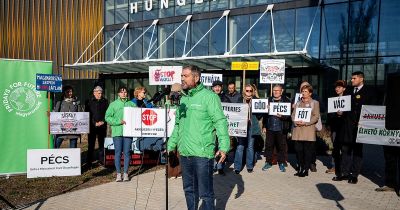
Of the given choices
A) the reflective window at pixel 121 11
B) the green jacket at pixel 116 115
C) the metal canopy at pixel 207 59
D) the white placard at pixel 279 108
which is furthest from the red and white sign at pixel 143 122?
the reflective window at pixel 121 11

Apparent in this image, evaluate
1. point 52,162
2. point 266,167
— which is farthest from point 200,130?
point 266,167

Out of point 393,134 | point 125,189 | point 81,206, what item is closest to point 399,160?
point 393,134

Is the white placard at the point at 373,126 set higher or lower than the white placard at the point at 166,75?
lower

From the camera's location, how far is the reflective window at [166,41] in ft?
79.2

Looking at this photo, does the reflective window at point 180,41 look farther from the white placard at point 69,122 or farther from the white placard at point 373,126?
the white placard at point 373,126

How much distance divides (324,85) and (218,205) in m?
14.5

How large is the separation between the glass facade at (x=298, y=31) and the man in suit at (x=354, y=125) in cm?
1126

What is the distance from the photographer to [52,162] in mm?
7348

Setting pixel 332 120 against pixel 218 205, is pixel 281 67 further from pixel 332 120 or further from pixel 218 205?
pixel 218 205

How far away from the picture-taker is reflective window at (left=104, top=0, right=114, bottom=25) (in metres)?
27.4

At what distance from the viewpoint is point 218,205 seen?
6027 mm

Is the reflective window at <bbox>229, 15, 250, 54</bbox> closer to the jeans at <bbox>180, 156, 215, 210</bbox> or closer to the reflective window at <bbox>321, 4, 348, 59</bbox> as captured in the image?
the reflective window at <bbox>321, 4, 348, 59</bbox>

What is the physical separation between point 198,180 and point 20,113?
5339 mm

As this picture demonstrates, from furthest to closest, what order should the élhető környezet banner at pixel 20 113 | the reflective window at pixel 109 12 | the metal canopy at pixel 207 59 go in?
the reflective window at pixel 109 12, the metal canopy at pixel 207 59, the élhető környezet banner at pixel 20 113
